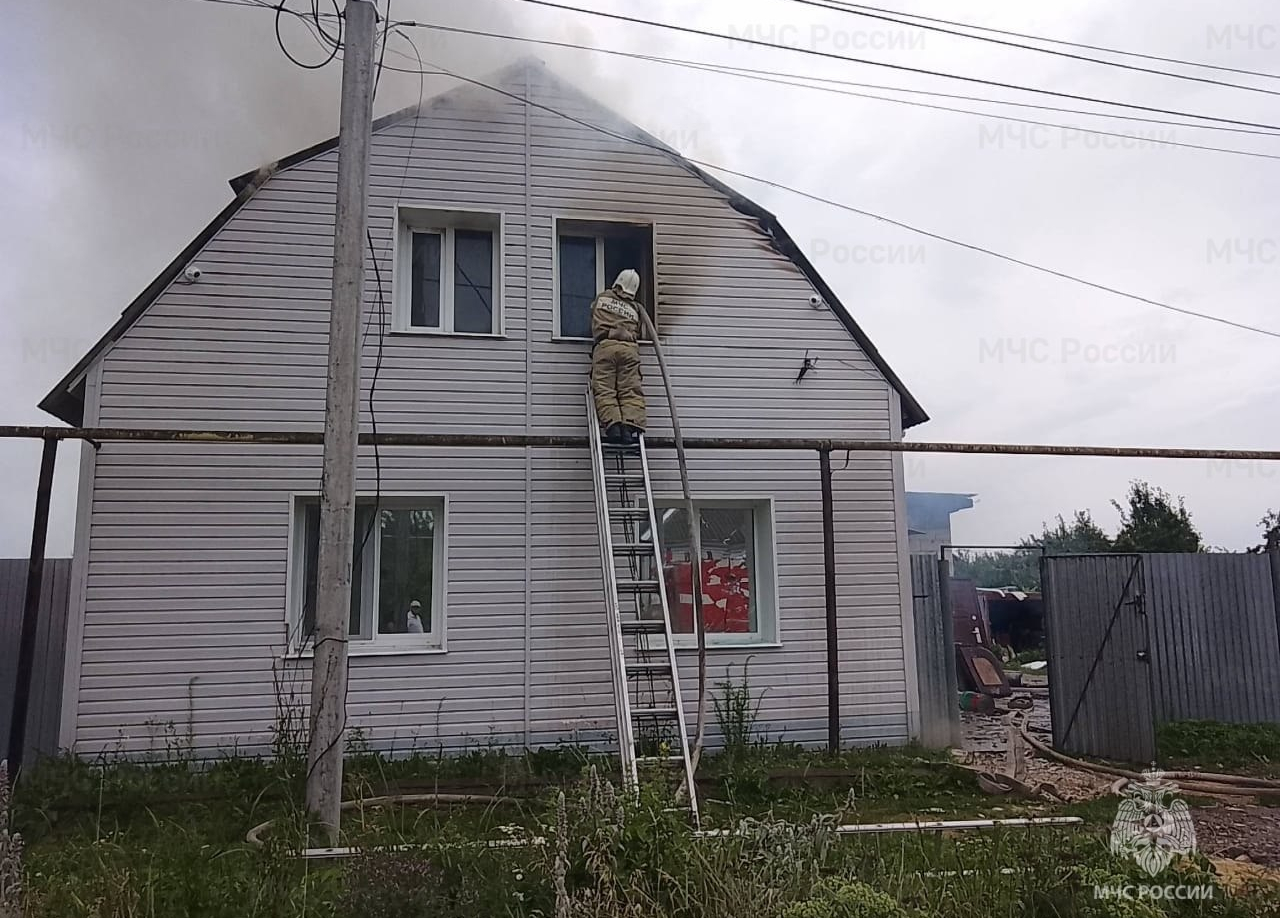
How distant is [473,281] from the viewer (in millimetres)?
8891

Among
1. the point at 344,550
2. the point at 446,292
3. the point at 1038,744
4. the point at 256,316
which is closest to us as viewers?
the point at 344,550

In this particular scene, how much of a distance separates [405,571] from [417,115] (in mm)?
4316

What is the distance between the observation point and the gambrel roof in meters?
7.92

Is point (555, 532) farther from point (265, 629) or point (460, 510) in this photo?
point (265, 629)

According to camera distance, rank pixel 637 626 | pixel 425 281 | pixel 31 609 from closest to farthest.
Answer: pixel 637 626, pixel 31 609, pixel 425 281

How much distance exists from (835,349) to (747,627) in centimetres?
293

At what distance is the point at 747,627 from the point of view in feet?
28.9

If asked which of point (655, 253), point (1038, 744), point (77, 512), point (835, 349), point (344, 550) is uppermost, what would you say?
point (655, 253)

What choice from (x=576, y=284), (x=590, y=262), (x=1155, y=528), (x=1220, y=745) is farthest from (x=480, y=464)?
(x=1155, y=528)

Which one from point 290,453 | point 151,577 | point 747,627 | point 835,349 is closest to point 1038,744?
point 747,627

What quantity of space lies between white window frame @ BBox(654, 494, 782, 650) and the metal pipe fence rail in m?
0.53

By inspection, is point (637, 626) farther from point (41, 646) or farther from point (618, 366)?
point (41, 646)

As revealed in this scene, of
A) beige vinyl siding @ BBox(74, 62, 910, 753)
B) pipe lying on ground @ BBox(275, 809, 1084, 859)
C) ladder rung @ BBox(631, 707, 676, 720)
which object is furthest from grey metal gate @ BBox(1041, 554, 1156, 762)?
ladder rung @ BBox(631, 707, 676, 720)

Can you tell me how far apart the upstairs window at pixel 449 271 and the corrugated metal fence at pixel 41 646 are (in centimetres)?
389
